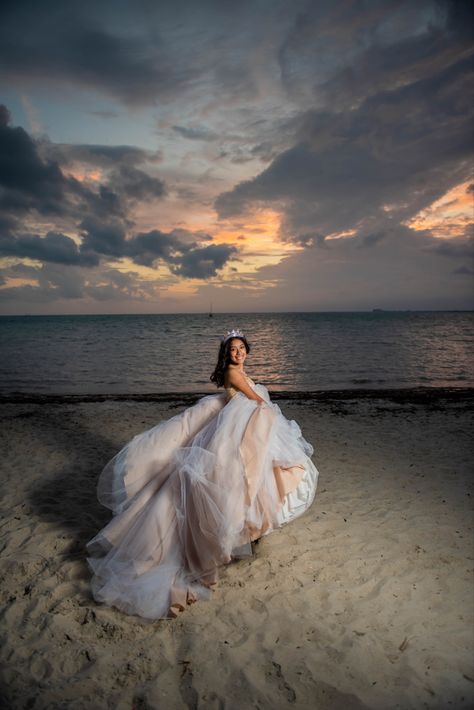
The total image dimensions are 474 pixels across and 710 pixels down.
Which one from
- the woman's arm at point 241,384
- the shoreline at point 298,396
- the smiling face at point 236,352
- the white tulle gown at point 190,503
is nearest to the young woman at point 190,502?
the white tulle gown at point 190,503

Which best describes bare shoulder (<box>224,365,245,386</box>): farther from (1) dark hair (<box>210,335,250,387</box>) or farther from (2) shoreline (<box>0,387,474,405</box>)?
(2) shoreline (<box>0,387,474,405</box>)

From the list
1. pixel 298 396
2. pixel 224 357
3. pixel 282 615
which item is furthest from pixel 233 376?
pixel 298 396

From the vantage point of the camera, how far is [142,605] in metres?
3.50

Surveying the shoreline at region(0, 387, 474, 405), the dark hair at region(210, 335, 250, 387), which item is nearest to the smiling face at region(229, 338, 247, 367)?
the dark hair at region(210, 335, 250, 387)

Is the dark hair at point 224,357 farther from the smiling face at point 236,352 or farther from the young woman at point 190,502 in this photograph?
the young woman at point 190,502

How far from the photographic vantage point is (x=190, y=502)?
372 cm

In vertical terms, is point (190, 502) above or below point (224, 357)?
below

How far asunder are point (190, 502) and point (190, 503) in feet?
0.04

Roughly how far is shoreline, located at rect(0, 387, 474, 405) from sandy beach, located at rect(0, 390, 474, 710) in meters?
6.88

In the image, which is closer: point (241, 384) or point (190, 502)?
point (190, 502)

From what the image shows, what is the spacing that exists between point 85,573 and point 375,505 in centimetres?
371

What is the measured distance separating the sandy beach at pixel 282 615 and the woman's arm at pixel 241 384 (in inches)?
67.2

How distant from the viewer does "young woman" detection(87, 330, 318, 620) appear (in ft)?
11.8

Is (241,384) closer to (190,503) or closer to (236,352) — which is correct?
(236,352)
